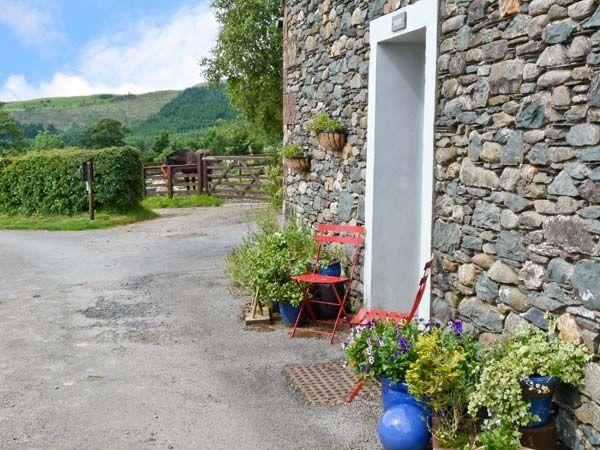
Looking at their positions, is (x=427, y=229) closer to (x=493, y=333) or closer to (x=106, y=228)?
(x=493, y=333)

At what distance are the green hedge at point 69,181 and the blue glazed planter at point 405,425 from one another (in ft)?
43.4

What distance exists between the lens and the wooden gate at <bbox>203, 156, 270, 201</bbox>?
2058 cm

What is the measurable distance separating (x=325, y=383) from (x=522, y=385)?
194cm

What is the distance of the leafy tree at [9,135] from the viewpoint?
36875mm

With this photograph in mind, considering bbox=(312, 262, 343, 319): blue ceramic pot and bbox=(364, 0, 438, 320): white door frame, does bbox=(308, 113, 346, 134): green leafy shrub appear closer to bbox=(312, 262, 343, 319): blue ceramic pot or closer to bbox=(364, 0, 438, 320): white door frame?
bbox=(364, 0, 438, 320): white door frame

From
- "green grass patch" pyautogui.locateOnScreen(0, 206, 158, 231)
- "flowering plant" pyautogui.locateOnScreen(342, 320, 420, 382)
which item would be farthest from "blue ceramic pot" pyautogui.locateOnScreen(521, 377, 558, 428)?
"green grass patch" pyautogui.locateOnScreen(0, 206, 158, 231)

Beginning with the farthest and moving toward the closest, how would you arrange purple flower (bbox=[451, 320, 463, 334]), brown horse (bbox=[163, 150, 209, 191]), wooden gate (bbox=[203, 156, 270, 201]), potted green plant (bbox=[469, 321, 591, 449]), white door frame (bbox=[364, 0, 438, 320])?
brown horse (bbox=[163, 150, 209, 191]), wooden gate (bbox=[203, 156, 270, 201]), white door frame (bbox=[364, 0, 438, 320]), purple flower (bbox=[451, 320, 463, 334]), potted green plant (bbox=[469, 321, 591, 449])

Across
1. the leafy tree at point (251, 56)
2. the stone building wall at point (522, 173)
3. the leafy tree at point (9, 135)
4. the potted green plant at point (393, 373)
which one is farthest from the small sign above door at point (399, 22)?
the leafy tree at point (9, 135)

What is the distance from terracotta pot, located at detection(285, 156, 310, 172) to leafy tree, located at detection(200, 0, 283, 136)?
11.9 metres

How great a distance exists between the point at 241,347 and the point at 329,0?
12.1ft

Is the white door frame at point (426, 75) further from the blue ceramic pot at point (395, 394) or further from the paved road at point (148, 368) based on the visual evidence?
the paved road at point (148, 368)

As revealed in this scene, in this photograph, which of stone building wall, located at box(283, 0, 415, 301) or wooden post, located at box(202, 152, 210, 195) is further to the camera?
wooden post, located at box(202, 152, 210, 195)

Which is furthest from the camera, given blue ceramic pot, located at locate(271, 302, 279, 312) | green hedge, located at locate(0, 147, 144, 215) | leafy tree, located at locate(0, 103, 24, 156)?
leafy tree, located at locate(0, 103, 24, 156)

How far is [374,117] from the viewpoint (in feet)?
19.9
